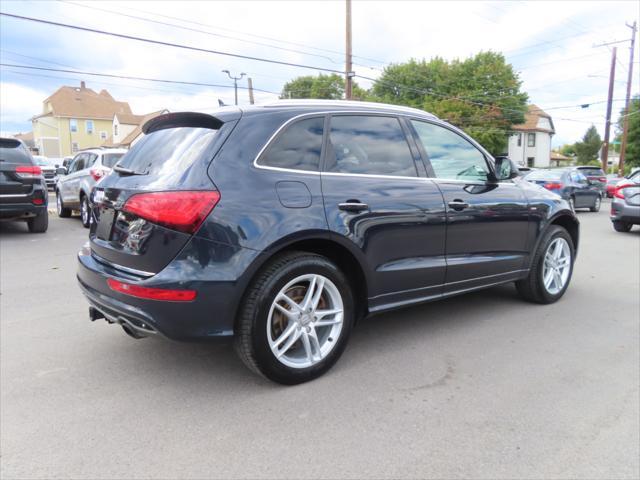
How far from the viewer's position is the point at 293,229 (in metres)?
2.88

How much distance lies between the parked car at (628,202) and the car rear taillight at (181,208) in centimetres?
1045

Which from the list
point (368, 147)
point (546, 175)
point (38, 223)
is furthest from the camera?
point (546, 175)

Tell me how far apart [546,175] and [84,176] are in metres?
13.9

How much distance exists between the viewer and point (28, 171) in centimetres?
840

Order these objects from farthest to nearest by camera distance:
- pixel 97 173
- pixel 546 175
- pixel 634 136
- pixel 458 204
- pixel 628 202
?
pixel 634 136 → pixel 546 175 → pixel 628 202 → pixel 97 173 → pixel 458 204

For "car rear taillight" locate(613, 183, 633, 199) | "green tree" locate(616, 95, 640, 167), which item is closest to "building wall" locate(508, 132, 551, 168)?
"green tree" locate(616, 95, 640, 167)

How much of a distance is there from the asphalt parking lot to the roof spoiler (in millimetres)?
1523

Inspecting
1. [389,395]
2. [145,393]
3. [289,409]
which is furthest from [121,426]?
[389,395]

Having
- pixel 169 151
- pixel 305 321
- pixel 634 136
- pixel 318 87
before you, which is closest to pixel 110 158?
pixel 169 151

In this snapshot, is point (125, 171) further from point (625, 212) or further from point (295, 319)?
point (625, 212)

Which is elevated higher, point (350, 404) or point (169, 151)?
point (169, 151)

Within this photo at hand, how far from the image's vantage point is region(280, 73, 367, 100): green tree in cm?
5706

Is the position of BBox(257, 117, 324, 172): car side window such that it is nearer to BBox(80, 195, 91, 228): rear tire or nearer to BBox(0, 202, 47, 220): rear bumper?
BBox(0, 202, 47, 220): rear bumper

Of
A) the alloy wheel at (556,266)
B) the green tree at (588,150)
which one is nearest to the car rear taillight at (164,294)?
the alloy wheel at (556,266)
